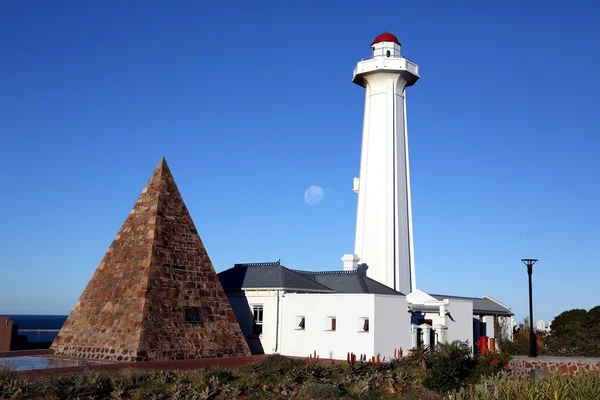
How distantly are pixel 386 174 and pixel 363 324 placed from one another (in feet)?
41.0

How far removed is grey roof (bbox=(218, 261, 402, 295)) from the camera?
28.0 metres

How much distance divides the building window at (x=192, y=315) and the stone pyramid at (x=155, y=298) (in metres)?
0.03

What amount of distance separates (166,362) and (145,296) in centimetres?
226

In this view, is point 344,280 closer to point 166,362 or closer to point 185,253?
point 185,253

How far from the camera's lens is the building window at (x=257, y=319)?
27797mm

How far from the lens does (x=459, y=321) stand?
2942 centimetres

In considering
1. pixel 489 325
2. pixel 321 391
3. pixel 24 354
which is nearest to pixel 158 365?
pixel 321 391

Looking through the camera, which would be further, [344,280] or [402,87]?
[402,87]

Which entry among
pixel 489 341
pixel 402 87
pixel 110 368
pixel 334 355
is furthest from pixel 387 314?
pixel 402 87

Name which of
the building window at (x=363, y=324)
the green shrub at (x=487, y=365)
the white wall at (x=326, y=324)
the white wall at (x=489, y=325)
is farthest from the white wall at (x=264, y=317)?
the white wall at (x=489, y=325)

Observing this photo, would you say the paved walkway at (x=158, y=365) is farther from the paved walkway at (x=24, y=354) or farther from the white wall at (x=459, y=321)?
the white wall at (x=459, y=321)

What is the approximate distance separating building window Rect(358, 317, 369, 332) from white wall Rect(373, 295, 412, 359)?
1.14ft

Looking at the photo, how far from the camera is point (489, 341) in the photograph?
99.2 ft

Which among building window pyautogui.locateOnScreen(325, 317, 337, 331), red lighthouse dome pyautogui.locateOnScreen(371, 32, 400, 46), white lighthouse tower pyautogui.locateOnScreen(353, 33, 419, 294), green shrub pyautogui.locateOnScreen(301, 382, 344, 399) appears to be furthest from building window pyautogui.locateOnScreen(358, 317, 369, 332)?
red lighthouse dome pyautogui.locateOnScreen(371, 32, 400, 46)
